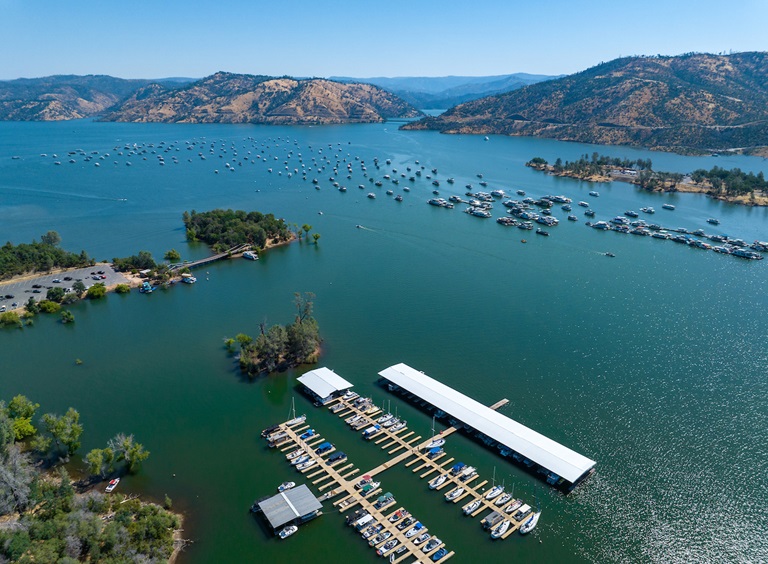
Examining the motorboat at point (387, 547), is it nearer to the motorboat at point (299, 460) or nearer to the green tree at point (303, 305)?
the motorboat at point (299, 460)

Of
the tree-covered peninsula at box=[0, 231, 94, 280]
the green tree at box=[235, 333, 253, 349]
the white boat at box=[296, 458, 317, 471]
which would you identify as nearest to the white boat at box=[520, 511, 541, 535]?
the white boat at box=[296, 458, 317, 471]

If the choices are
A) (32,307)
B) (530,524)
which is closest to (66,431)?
(32,307)

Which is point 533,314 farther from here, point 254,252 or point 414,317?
point 254,252

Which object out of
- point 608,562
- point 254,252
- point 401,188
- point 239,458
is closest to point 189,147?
point 401,188

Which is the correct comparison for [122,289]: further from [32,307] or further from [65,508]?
[65,508]

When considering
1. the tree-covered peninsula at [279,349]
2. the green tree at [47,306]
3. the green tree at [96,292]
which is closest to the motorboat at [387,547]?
the tree-covered peninsula at [279,349]

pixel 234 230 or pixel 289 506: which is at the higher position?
pixel 234 230
